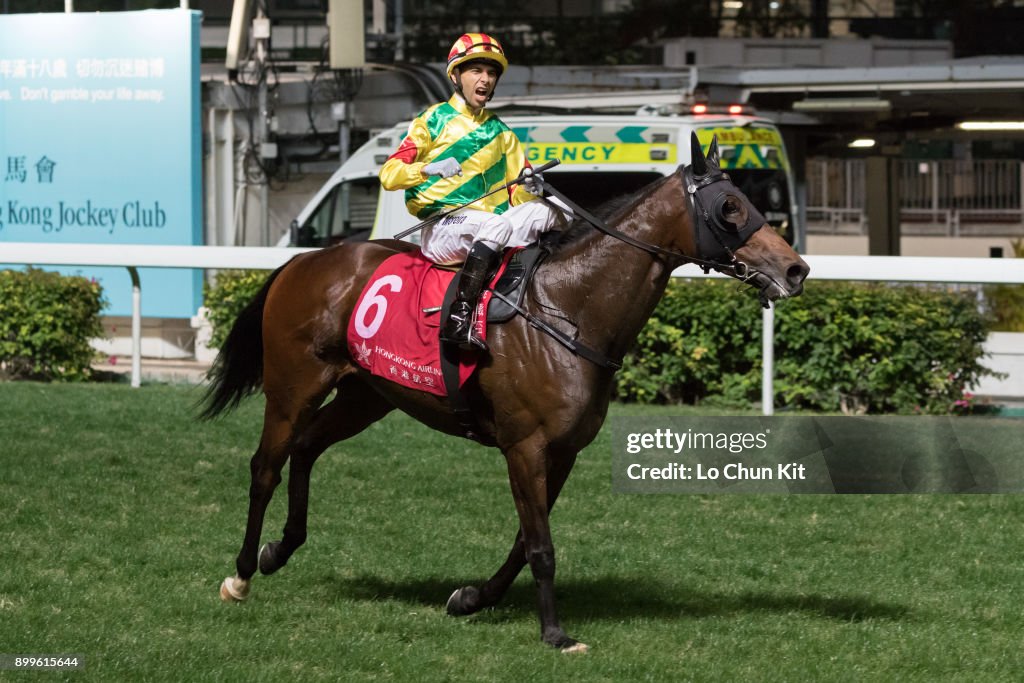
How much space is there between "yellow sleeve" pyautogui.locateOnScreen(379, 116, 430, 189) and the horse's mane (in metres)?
0.55

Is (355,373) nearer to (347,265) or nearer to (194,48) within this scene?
(347,265)

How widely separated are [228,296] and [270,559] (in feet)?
20.0

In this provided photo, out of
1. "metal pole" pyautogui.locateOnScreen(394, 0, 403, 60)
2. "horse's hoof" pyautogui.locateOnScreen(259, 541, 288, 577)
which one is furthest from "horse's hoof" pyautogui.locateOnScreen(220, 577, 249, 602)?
"metal pole" pyautogui.locateOnScreen(394, 0, 403, 60)

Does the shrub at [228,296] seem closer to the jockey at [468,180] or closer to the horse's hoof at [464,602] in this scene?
the jockey at [468,180]

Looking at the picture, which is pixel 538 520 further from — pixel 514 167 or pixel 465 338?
pixel 514 167

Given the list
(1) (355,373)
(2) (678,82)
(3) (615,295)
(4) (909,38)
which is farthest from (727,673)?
(4) (909,38)

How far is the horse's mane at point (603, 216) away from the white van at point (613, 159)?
7.14 metres

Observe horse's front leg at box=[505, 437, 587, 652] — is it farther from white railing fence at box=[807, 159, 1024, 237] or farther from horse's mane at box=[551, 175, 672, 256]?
white railing fence at box=[807, 159, 1024, 237]

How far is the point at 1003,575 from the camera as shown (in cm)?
640

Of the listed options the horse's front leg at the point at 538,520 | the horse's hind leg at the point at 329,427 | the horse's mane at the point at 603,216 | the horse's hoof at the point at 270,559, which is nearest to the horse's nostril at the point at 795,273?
the horse's mane at the point at 603,216

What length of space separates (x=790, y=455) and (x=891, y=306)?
8.46 ft

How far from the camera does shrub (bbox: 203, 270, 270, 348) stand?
11.8m

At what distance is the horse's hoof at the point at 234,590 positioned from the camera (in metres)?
5.87

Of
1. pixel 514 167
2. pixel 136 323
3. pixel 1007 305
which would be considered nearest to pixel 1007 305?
pixel 1007 305
